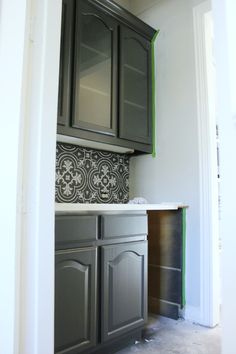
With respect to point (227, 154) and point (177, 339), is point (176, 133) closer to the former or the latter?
point (177, 339)

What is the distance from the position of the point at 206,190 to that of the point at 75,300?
123 centimetres

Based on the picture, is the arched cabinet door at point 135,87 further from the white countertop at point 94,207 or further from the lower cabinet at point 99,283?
the lower cabinet at point 99,283

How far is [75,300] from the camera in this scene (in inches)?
52.2

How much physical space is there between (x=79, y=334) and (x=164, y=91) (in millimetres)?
1929

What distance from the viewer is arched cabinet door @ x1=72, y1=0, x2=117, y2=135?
180 centimetres

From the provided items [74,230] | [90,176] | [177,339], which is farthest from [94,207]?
[177,339]

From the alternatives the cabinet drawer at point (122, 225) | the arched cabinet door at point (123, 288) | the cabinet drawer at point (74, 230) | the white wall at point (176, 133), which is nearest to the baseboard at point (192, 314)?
the white wall at point (176, 133)

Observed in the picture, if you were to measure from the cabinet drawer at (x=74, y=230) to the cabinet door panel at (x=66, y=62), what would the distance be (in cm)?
63

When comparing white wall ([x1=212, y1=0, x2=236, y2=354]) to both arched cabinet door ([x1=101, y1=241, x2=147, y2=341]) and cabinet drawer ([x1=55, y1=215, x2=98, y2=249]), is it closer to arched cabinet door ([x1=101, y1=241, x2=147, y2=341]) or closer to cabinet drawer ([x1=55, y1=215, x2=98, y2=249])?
cabinet drawer ([x1=55, y1=215, x2=98, y2=249])

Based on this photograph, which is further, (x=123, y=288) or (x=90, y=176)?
(x=90, y=176)

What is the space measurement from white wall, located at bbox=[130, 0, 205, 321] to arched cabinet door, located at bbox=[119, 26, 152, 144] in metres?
0.14

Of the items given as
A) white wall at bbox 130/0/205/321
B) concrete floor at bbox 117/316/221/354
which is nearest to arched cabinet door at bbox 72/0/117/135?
white wall at bbox 130/0/205/321

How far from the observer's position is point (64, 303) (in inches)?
50.3

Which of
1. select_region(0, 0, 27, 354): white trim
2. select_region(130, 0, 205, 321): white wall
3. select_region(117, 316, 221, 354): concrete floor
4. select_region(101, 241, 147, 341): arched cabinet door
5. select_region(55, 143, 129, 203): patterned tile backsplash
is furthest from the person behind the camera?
select_region(130, 0, 205, 321): white wall
